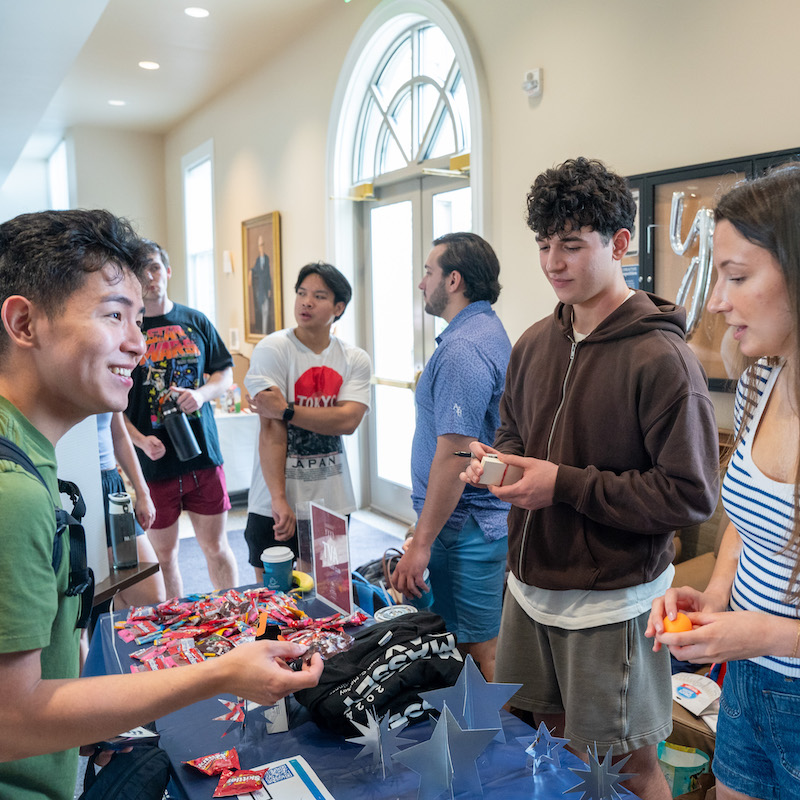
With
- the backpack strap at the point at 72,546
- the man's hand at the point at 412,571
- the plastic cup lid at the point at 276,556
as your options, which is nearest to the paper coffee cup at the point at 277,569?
the plastic cup lid at the point at 276,556

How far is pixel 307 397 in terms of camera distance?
8.43 ft

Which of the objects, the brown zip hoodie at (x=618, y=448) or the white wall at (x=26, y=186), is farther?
the white wall at (x=26, y=186)

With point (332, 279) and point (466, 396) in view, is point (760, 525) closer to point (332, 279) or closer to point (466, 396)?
point (466, 396)

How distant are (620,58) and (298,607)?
2.61m

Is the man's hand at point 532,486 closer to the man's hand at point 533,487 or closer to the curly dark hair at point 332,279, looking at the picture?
the man's hand at point 533,487

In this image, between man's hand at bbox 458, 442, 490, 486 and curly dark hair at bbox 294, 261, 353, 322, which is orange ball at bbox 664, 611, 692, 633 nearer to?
man's hand at bbox 458, 442, 490, 486

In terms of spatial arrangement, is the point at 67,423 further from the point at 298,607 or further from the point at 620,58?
the point at 620,58

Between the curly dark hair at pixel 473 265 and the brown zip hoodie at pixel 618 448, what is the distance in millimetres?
651

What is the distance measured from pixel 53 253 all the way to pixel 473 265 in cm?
146

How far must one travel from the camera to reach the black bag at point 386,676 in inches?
50.9

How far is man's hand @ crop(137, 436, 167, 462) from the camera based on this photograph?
9.66ft

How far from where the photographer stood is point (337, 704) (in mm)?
1287

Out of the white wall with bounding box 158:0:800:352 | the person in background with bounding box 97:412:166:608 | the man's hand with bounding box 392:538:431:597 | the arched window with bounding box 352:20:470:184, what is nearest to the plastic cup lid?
the man's hand with bounding box 392:538:431:597

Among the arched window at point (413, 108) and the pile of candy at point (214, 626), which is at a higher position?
the arched window at point (413, 108)
